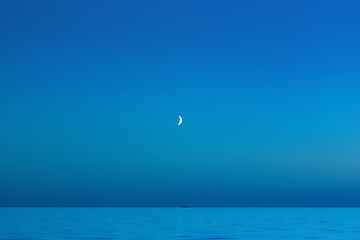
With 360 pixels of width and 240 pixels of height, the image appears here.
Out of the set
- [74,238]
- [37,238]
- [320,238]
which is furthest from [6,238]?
[320,238]

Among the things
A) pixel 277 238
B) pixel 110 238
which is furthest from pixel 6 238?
pixel 277 238

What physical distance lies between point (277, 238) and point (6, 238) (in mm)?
20848

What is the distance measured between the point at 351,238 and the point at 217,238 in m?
11.0

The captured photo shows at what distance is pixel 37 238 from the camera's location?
39906 mm

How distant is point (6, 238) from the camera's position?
131 ft

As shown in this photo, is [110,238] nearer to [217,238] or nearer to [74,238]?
[74,238]

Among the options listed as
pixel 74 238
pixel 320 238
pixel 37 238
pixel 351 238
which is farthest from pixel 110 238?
pixel 351 238

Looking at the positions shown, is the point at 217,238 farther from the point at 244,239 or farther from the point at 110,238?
the point at 110,238

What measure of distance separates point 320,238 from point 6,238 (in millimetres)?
24632

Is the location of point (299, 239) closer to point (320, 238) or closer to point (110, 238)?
point (320, 238)

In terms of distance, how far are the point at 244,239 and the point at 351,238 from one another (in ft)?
29.5

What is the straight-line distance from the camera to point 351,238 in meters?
42.0

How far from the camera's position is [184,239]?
3978 centimetres

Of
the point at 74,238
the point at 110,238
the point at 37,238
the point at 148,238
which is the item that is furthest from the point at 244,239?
the point at 37,238
